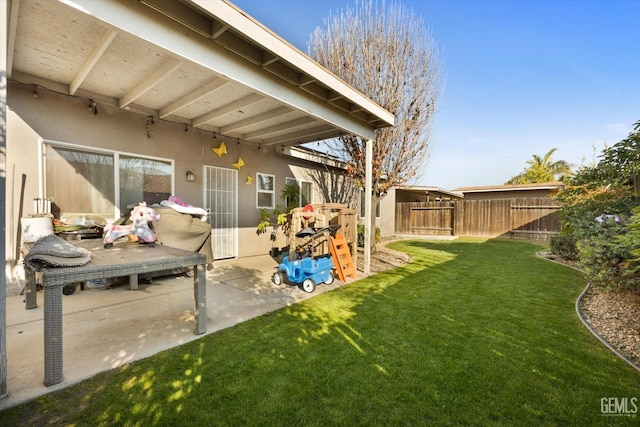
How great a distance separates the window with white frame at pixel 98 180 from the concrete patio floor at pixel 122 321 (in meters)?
1.49

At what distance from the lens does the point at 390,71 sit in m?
7.77

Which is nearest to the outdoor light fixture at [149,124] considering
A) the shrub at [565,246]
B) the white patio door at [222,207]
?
the white patio door at [222,207]

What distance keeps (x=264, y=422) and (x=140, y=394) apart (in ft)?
3.29

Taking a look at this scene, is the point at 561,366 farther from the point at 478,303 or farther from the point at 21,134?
the point at 21,134

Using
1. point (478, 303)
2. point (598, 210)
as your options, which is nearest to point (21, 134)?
point (478, 303)

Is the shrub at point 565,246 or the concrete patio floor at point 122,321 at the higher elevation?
the shrub at point 565,246

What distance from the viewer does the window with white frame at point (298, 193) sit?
8.58 meters

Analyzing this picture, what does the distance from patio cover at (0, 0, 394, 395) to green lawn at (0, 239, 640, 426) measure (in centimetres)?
89

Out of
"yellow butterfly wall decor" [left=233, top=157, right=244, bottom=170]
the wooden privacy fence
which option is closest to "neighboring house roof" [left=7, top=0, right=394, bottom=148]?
"yellow butterfly wall decor" [left=233, top=157, right=244, bottom=170]

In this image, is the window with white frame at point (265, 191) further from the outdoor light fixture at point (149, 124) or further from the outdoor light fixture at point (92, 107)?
the outdoor light fixture at point (92, 107)

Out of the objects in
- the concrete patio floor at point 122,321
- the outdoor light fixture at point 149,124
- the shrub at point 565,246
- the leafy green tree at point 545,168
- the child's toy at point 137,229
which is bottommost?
the concrete patio floor at point 122,321

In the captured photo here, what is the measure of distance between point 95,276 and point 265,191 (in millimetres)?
5948

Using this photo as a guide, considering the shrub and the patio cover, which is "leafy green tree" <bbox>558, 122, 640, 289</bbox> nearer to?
the shrub

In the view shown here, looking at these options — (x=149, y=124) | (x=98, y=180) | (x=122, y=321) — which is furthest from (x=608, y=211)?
(x=98, y=180)
